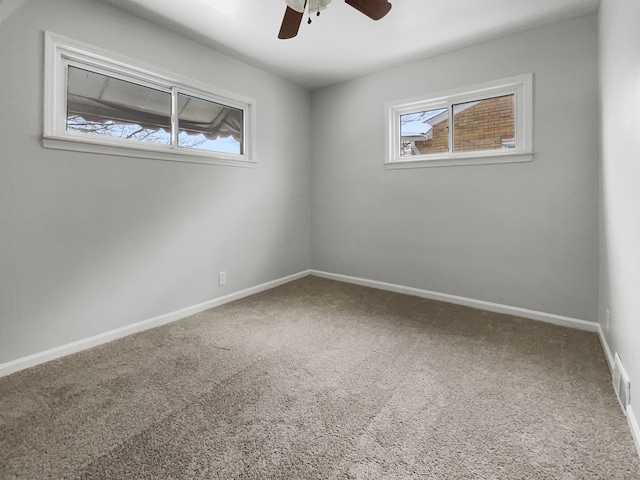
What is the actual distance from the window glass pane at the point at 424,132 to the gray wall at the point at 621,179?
1.27m

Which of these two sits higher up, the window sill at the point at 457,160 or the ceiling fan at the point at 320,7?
the ceiling fan at the point at 320,7

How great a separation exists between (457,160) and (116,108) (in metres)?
3.05

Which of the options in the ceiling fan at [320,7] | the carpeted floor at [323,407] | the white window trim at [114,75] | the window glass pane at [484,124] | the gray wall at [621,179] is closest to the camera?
the carpeted floor at [323,407]

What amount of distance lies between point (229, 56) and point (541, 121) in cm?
297

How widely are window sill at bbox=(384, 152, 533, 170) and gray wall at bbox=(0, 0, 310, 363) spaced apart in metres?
1.53

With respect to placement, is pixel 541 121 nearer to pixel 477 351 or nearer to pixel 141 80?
pixel 477 351

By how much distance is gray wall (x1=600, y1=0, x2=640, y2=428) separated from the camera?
141 cm

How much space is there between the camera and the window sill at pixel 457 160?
2779 mm

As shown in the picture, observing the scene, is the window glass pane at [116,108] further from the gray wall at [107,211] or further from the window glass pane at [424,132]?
the window glass pane at [424,132]

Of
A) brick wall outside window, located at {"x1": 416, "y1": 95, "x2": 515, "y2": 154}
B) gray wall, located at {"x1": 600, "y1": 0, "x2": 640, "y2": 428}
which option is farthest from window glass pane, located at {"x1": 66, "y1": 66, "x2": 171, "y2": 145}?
gray wall, located at {"x1": 600, "y1": 0, "x2": 640, "y2": 428}

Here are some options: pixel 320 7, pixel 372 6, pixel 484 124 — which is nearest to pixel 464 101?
pixel 484 124

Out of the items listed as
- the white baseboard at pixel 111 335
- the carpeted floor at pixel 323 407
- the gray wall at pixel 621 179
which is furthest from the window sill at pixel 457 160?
the white baseboard at pixel 111 335

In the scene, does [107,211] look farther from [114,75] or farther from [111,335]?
[114,75]

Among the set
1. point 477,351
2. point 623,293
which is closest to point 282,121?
point 477,351
